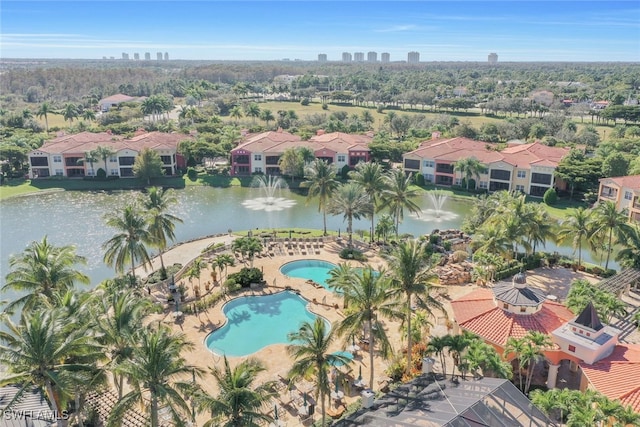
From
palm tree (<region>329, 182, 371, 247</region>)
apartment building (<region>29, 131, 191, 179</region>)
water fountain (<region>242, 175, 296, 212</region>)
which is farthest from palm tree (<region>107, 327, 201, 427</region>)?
apartment building (<region>29, 131, 191, 179</region>)

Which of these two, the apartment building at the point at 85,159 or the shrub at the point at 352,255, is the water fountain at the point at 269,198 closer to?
the apartment building at the point at 85,159

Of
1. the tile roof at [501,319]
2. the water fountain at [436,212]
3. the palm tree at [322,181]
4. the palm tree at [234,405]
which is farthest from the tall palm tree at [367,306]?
the water fountain at [436,212]

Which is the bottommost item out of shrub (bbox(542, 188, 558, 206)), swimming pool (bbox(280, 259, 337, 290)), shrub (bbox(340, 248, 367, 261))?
swimming pool (bbox(280, 259, 337, 290))

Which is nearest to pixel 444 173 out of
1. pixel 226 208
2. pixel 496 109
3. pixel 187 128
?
pixel 226 208

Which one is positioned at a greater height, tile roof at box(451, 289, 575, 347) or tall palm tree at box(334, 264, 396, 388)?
tall palm tree at box(334, 264, 396, 388)

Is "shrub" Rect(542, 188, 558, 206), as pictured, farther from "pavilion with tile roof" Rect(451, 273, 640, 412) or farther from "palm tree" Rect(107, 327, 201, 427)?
"palm tree" Rect(107, 327, 201, 427)

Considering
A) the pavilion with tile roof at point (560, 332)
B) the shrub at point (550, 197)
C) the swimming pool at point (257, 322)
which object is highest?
the pavilion with tile roof at point (560, 332)

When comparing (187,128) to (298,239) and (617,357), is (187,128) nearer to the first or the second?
(298,239)

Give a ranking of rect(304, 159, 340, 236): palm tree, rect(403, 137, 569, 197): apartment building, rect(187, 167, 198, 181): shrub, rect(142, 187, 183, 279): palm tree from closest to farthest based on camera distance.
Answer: rect(142, 187, 183, 279): palm tree < rect(304, 159, 340, 236): palm tree < rect(403, 137, 569, 197): apartment building < rect(187, 167, 198, 181): shrub
